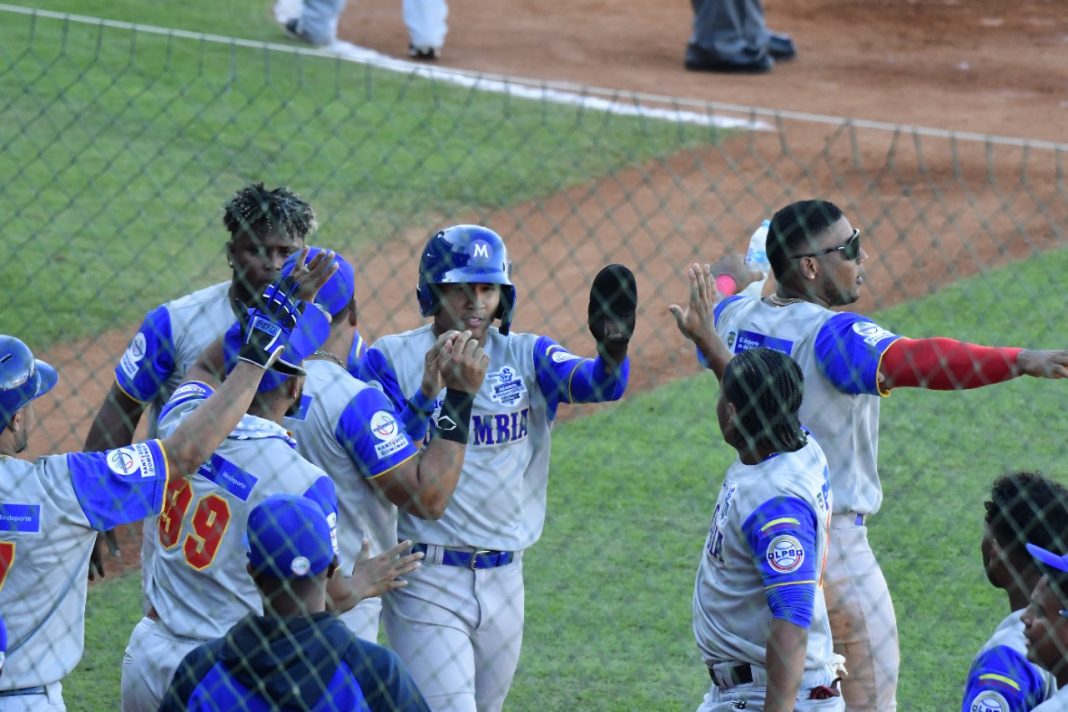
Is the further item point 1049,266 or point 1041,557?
point 1049,266

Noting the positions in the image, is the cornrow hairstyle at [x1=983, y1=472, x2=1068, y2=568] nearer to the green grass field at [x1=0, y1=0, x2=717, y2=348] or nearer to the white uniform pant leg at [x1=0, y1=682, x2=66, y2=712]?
the white uniform pant leg at [x1=0, y1=682, x2=66, y2=712]

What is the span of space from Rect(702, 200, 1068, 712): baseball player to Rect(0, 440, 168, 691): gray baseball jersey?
172cm

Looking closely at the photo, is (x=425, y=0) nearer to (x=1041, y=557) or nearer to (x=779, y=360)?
(x=779, y=360)

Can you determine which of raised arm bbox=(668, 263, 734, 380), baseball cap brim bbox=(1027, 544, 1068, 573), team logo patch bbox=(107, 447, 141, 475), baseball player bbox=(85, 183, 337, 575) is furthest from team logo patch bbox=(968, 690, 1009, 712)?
baseball player bbox=(85, 183, 337, 575)

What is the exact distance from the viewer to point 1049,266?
866 cm

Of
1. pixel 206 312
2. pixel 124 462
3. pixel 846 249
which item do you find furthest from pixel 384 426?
pixel 846 249

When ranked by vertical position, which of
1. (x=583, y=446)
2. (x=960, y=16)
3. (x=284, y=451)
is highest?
(x=284, y=451)

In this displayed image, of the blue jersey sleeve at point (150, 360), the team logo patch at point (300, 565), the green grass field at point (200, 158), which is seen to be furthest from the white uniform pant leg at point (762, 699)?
the green grass field at point (200, 158)

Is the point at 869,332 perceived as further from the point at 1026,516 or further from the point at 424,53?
the point at 424,53

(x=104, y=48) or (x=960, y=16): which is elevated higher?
(x=104, y=48)

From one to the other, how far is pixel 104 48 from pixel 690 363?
228 inches

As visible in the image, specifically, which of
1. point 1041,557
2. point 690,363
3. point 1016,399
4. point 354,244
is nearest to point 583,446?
point 690,363

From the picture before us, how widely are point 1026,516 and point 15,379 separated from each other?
225 centimetres

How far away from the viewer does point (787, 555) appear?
345cm
